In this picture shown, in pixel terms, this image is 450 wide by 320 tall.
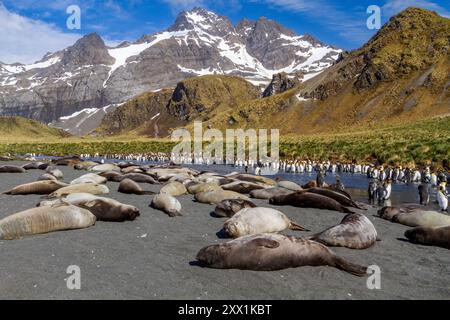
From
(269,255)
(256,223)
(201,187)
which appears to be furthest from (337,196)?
(269,255)

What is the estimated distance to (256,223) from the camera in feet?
33.7

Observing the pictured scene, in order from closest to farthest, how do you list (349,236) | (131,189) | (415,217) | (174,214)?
(349,236)
(415,217)
(174,214)
(131,189)

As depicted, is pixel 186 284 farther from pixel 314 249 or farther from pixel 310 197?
pixel 310 197

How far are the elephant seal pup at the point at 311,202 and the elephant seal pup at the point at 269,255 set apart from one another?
6517 mm

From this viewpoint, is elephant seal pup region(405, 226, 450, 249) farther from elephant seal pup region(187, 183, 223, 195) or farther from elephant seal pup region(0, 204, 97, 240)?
elephant seal pup region(187, 183, 223, 195)

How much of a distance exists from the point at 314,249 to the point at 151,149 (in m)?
99.5

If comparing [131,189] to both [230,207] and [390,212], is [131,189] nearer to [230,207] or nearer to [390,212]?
[230,207]

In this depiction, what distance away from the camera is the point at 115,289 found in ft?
21.3

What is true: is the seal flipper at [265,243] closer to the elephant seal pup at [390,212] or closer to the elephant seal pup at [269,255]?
the elephant seal pup at [269,255]

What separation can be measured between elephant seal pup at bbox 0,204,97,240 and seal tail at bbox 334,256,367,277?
6.55m

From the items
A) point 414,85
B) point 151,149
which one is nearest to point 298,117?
point 414,85

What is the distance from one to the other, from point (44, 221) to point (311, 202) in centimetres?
860

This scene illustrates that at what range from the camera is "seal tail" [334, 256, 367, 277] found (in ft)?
24.6

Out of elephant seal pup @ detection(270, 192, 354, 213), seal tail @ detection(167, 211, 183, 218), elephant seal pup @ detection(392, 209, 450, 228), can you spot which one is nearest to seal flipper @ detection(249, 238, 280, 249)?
seal tail @ detection(167, 211, 183, 218)
